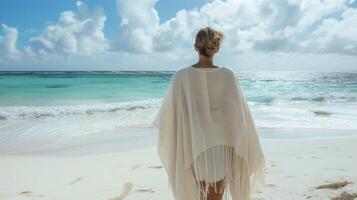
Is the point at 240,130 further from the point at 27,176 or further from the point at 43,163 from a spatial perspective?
the point at 43,163

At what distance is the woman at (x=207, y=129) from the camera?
2.43 metres

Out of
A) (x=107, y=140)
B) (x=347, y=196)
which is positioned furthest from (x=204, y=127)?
(x=107, y=140)

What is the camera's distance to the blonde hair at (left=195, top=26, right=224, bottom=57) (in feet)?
7.71

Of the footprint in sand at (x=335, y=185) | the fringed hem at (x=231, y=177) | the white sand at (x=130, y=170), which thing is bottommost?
the white sand at (x=130, y=170)

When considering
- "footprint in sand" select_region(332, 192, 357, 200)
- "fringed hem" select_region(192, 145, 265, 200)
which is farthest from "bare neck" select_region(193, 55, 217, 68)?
"footprint in sand" select_region(332, 192, 357, 200)

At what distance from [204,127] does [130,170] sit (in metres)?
3.14

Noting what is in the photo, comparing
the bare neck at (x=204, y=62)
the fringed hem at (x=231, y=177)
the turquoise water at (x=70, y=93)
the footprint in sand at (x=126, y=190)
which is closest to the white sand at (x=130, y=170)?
the footprint in sand at (x=126, y=190)

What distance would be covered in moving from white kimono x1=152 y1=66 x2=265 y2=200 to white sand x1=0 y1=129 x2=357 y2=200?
1.49 meters

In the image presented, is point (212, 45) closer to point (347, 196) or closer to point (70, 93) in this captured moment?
point (347, 196)

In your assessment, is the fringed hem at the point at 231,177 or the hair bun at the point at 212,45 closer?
the hair bun at the point at 212,45

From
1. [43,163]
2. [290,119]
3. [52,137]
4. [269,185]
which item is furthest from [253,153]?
[290,119]

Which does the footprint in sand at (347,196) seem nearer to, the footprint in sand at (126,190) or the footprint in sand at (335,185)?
the footprint in sand at (335,185)

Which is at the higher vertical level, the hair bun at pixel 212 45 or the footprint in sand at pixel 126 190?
the hair bun at pixel 212 45

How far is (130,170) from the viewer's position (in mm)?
5363
